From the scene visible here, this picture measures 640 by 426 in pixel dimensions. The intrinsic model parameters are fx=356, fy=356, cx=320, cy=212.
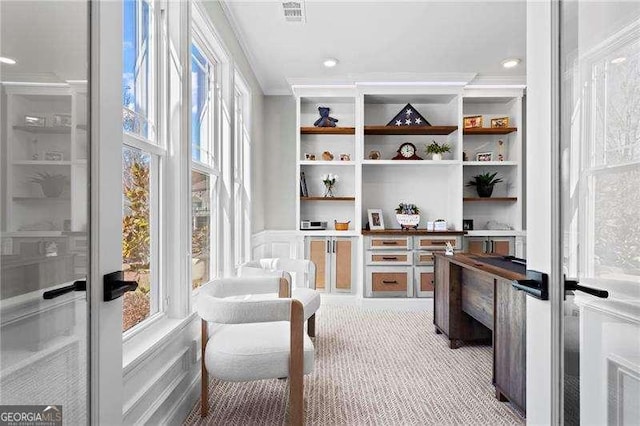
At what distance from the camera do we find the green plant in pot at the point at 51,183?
2.82 ft

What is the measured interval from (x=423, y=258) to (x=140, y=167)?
3386 millimetres

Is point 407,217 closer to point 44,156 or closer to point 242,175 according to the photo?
point 242,175

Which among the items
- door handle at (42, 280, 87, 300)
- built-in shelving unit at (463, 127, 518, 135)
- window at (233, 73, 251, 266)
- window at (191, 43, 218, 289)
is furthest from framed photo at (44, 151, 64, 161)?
built-in shelving unit at (463, 127, 518, 135)

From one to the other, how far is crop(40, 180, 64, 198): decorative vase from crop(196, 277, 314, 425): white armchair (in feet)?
2.79

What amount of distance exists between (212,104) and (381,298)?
288 centimetres

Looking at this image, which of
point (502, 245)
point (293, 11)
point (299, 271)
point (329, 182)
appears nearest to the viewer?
point (293, 11)

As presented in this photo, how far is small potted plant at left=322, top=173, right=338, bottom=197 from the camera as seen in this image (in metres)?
4.73

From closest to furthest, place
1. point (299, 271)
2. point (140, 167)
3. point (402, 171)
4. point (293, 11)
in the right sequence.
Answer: point (140, 167) < point (293, 11) < point (299, 271) < point (402, 171)

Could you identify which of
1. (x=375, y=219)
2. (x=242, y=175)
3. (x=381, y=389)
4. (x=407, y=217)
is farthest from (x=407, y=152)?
(x=381, y=389)

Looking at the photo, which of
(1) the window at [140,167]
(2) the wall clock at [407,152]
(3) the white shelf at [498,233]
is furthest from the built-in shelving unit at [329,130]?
(1) the window at [140,167]

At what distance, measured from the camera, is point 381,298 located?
4.29 meters

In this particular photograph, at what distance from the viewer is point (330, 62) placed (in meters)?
3.92

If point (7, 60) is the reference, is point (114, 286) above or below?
Answer: below

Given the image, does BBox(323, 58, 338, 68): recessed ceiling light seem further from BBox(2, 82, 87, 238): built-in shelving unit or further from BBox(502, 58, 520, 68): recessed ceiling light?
BBox(2, 82, 87, 238): built-in shelving unit
